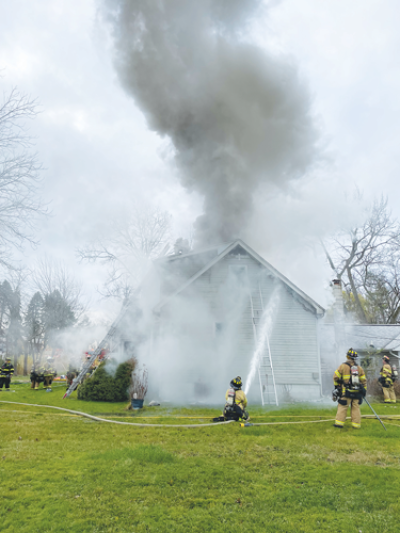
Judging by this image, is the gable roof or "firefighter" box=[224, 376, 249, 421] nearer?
"firefighter" box=[224, 376, 249, 421]

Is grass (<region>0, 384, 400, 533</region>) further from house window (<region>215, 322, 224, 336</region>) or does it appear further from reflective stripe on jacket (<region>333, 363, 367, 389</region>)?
house window (<region>215, 322, 224, 336</region>)

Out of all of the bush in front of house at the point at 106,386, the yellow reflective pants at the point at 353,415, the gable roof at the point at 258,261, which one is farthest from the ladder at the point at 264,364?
the yellow reflective pants at the point at 353,415

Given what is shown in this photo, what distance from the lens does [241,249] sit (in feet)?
57.1

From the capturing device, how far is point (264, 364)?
15852 mm

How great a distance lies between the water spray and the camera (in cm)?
1560

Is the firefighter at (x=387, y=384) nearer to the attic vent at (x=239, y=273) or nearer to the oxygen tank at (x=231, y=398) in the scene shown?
the attic vent at (x=239, y=273)

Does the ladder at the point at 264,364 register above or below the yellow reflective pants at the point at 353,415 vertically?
above

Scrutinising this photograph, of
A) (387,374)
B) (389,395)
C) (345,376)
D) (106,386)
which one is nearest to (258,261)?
(387,374)

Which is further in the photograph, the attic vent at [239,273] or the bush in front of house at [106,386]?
the attic vent at [239,273]

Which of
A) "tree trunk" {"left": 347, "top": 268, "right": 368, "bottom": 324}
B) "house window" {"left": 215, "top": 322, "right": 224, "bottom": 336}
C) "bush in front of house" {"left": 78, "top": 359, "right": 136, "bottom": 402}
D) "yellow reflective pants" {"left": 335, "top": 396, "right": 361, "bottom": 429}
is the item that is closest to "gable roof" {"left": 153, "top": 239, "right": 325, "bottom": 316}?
"house window" {"left": 215, "top": 322, "right": 224, "bottom": 336}

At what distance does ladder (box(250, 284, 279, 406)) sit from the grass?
Answer: 7358mm

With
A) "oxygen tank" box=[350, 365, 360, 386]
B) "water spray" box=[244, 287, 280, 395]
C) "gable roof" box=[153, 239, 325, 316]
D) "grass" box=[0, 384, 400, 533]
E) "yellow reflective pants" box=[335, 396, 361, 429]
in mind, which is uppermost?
"gable roof" box=[153, 239, 325, 316]

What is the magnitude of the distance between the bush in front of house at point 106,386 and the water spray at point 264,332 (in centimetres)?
478

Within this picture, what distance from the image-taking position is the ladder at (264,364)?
15.2m
